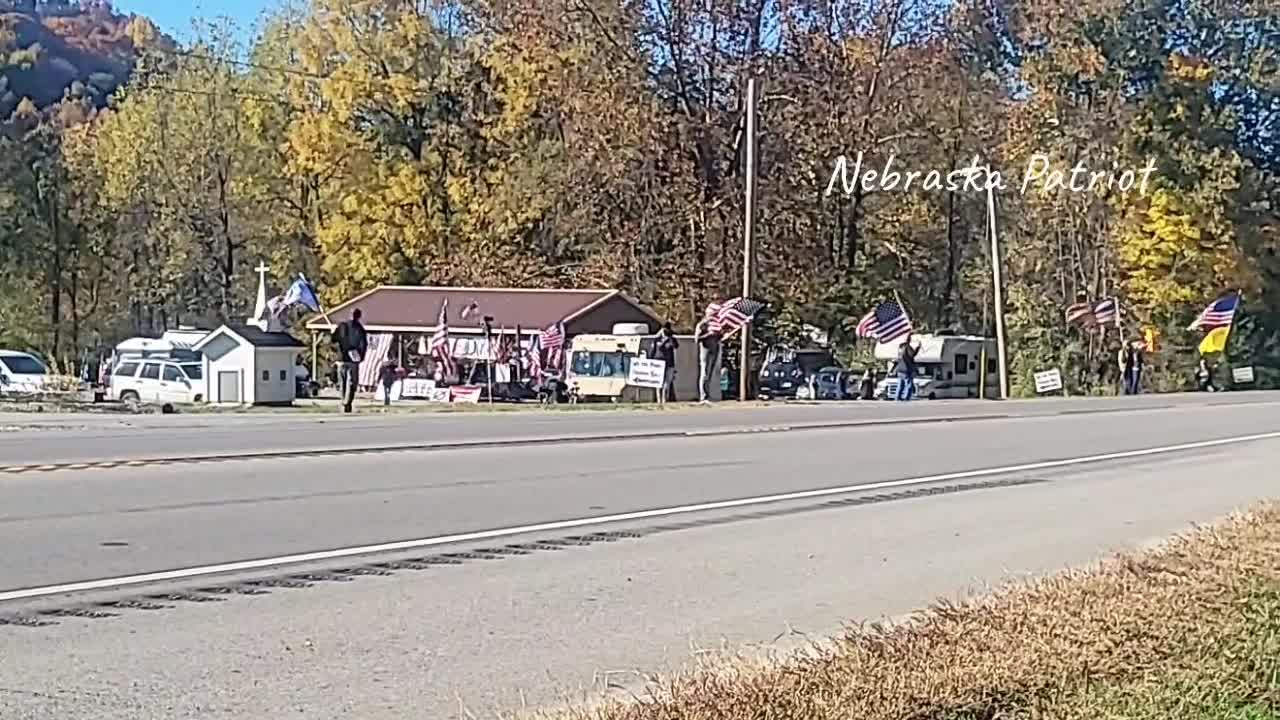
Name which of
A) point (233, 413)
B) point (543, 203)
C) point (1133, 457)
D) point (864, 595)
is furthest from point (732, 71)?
point (864, 595)

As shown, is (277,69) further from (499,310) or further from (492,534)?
(492,534)

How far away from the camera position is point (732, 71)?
165 feet

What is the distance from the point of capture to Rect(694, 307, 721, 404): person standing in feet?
140

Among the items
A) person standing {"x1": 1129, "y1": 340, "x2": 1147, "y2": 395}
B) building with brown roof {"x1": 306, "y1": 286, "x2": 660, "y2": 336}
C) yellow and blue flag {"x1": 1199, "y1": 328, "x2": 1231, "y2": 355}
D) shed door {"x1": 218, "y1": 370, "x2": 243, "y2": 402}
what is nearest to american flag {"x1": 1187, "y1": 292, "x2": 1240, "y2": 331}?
yellow and blue flag {"x1": 1199, "y1": 328, "x2": 1231, "y2": 355}

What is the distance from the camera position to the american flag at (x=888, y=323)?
48562 mm

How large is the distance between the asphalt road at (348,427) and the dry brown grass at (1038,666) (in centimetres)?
1179

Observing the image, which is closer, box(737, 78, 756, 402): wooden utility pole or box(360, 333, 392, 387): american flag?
box(737, 78, 756, 402): wooden utility pole

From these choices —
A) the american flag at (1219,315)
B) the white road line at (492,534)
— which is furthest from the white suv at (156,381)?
the american flag at (1219,315)

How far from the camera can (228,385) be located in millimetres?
45031

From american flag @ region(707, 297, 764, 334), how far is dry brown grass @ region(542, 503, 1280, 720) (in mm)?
29474

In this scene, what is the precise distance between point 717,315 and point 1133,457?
19.8 meters

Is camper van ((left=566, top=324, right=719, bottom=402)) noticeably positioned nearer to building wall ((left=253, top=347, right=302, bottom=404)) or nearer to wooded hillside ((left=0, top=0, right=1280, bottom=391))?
wooded hillside ((left=0, top=0, right=1280, bottom=391))

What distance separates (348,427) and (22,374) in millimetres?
27127

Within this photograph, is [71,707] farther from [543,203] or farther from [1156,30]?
[1156,30]
